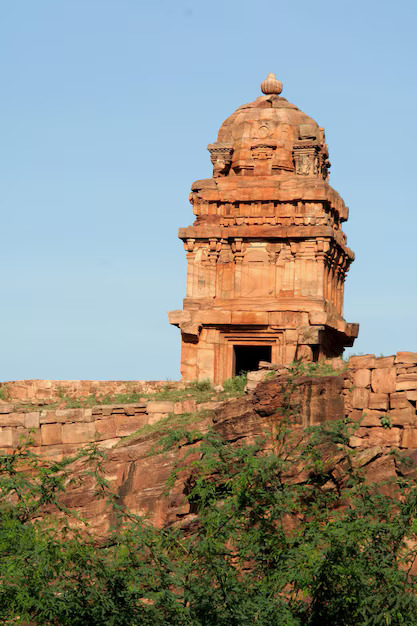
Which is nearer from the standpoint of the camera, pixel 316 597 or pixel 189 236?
pixel 316 597

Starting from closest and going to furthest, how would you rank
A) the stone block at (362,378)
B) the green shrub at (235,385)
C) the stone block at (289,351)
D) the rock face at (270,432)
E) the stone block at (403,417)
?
Result: 1. the rock face at (270,432)
2. the stone block at (403,417)
3. the stone block at (362,378)
4. the green shrub at (235,385)
5. the stone block at (289,351)

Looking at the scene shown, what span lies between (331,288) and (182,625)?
16140 mm

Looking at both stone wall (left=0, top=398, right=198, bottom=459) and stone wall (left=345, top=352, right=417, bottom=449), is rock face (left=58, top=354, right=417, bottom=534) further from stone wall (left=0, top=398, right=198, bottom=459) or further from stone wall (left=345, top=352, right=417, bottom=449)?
stone wall (left=0, top=398, right=198, bottom=459)

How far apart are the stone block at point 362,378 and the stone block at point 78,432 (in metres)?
5.79

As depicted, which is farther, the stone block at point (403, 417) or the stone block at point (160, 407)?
the stone block at point (160, 407)

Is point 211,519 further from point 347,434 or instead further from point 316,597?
point 347,434

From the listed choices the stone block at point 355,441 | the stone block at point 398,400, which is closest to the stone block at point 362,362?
the stone block at point 398,400

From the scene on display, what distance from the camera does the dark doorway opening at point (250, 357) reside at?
29.1 metres

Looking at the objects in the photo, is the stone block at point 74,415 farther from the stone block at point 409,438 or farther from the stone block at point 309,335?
the stone block at point 409,438

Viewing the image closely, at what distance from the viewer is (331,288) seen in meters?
28.4

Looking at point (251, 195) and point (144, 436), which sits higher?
point (251, 195)

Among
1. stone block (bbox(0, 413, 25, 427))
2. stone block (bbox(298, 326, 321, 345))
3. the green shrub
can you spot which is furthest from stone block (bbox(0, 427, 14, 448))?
stone block (bbox(298, 326, 321, 345))

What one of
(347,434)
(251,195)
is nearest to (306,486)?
(347,434)

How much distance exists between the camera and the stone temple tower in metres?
26.8
